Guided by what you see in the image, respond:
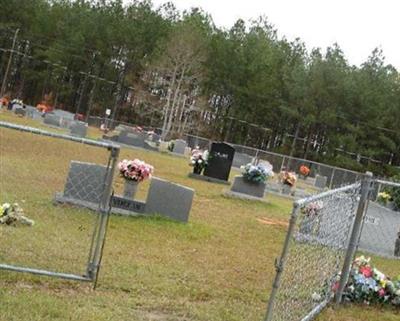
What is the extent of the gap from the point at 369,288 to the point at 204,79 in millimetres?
57664

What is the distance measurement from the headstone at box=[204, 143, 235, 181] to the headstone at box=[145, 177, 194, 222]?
1217cm

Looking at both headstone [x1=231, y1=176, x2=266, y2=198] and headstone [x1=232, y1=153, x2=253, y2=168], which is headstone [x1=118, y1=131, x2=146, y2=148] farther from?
headstone [x1=231, y1=176, x2=266, y2=198]

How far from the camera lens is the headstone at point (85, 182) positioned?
11867 mm

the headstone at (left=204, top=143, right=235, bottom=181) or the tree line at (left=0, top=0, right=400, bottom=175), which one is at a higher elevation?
the tree line at (left=0, top=0, right=400, bottom=175)

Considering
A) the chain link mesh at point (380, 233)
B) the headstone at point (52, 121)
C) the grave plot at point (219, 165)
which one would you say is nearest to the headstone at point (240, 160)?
the headstone at point (52, 121)

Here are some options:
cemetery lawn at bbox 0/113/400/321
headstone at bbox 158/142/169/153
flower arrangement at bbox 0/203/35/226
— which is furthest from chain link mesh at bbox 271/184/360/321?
headstone at bbox 158/142/169/153

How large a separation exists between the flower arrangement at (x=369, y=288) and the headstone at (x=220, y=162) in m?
16.2

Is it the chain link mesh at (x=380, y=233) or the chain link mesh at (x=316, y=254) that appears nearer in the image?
the chain link mesh at (x=316, y=254)

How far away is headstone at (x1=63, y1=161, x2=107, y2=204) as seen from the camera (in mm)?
11867

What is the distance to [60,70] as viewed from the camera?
253 feet

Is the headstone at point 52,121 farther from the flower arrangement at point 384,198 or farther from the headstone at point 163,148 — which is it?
the flower arrangement at point 384,198

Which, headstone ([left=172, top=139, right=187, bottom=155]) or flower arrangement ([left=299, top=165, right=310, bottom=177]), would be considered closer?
headstone ([left=172, top=139, right=187, bottom=155])

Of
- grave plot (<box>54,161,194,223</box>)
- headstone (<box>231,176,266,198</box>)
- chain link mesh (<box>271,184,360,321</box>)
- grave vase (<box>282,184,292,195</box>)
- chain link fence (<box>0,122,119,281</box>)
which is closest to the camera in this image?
chain link mesh (<box>271,184,360,321</box>)

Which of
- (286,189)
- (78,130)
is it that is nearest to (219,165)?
(286,189)
